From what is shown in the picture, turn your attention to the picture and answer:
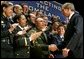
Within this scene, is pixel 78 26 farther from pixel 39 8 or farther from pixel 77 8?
pixel 39 8

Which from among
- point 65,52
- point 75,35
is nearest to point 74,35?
point 75,35

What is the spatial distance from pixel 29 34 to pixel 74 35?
620 mm

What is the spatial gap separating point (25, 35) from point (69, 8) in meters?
0.70

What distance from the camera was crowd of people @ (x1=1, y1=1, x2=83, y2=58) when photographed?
14.1 feet

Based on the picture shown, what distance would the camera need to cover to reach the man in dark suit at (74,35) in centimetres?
421

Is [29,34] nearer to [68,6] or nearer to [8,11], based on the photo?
[8,11]

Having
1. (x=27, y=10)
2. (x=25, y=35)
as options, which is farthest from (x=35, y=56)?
(x=27, y=10)

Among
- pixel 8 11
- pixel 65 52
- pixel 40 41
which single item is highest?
pixel 8 11

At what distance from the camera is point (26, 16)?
14.5 feet

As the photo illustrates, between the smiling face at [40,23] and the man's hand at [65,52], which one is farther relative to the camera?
the smiling face at [40,23]

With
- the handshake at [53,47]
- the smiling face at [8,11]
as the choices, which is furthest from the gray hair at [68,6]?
the smiling face at [8,11]

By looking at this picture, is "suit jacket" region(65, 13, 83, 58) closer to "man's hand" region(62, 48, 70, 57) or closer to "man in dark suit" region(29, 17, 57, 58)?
"man's hand" region(62, 48, 70, 57)

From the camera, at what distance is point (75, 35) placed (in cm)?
420

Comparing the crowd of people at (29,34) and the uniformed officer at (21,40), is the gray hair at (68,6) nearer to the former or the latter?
the crowd of people at (29,34)
